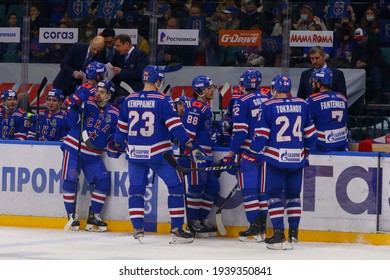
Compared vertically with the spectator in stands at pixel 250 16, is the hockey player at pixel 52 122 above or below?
below

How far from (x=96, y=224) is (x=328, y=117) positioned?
2.58 metres

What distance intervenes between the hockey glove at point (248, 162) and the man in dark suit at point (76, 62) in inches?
103

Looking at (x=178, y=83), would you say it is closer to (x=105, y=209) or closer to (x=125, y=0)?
(x=125, y=0)

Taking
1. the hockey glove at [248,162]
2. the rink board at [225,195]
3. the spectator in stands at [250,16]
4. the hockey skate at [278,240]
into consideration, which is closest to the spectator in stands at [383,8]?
the spectator in stands at [250,16]

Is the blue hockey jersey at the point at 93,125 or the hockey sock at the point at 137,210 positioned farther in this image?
the blue hockey jersey at the point at 93,125

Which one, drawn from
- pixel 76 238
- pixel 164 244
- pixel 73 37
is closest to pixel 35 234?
pixel 76 238

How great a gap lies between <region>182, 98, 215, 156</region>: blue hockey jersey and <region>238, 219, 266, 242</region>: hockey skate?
86cm

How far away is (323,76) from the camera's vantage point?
1209cm

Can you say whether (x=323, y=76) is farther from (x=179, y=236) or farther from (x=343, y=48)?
(x=343, y=48)

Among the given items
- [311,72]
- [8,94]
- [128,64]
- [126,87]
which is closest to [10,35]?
[8,94]

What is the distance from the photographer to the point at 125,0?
1481 centimetres

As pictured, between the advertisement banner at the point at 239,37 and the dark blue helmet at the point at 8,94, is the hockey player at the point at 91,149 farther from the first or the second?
the advertisement banner at the point at 239,37

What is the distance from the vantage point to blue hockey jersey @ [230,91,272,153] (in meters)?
11.7

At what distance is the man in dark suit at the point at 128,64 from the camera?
44.1 ft
